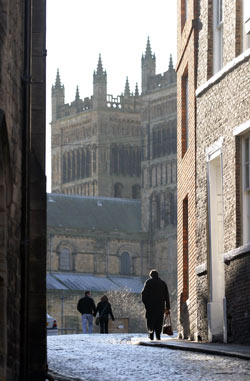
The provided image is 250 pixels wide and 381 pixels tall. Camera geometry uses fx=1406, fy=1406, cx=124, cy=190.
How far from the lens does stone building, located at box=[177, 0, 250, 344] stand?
23797 mm

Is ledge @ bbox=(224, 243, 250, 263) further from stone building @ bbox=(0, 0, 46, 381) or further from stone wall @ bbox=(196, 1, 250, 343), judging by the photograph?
stone building @ bbox=(0, 0, 46, 381)

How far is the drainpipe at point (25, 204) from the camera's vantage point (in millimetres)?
15461

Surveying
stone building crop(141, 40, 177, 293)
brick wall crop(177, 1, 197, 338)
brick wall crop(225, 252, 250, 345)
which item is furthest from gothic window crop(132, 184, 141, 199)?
brick wall crop(225, 252, 250, 345)

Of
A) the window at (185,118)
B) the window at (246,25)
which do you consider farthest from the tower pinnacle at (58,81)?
the window at (246,25)

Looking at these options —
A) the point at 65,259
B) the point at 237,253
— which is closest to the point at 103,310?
the point at 237,253

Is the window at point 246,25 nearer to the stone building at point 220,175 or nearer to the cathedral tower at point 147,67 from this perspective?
the stone building at point 220,175

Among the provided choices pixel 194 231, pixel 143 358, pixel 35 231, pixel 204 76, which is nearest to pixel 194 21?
pixel 204 76

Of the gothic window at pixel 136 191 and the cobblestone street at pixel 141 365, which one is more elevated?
the gothic window at pixel 136 191

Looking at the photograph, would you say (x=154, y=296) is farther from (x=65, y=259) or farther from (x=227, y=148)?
(x=65, y=259)

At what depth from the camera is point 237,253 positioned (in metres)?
23.4

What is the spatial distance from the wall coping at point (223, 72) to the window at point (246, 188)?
134 cm

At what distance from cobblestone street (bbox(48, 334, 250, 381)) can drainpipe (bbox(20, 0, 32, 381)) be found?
1.11m

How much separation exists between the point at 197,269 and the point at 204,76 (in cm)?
369

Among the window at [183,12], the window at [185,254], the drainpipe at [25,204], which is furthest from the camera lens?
the window at [183,12]
